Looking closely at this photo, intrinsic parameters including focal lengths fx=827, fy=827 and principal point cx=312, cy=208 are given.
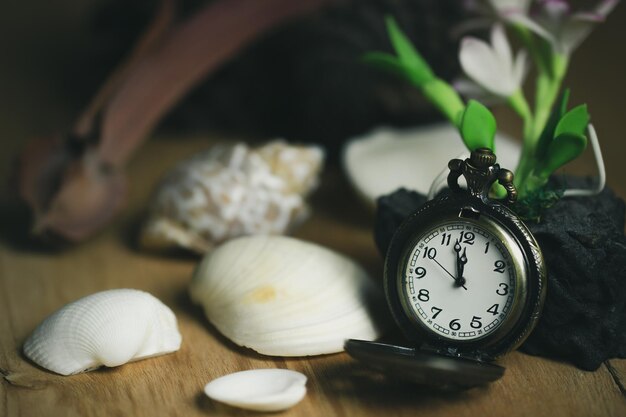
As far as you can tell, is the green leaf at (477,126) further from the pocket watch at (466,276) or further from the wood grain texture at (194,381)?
the wood grain texture at (194,381)

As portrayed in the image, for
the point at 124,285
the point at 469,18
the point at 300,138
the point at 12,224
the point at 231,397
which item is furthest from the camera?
the point at 300,138

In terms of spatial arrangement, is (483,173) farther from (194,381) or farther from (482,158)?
(194,381)

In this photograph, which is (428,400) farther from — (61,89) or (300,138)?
(61,89)

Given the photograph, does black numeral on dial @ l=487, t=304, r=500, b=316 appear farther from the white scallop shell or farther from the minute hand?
the white scallop shell

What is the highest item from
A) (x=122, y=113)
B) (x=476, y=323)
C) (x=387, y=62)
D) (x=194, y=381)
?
(x=387, y=62)

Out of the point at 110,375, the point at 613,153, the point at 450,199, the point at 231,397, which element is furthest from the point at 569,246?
the point at 613,153

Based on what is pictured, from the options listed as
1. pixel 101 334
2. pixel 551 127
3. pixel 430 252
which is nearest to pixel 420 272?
pixel 430 252

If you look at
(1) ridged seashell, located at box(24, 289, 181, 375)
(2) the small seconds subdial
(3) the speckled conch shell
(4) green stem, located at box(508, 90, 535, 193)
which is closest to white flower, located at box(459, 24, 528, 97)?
(4) green stem, located at box(508, 90, 535, 193)
